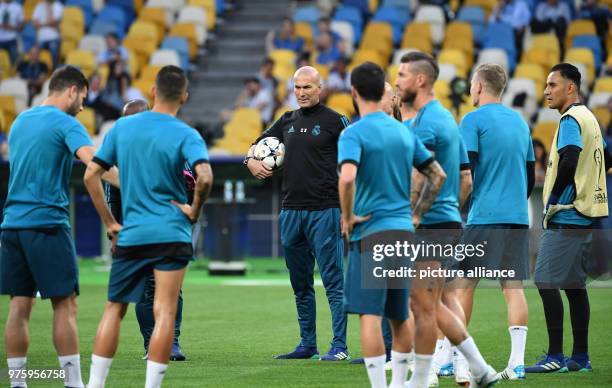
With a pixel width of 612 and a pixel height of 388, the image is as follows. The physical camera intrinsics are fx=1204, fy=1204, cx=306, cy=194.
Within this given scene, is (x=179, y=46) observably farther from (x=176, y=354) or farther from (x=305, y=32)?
(x=176, y=354)

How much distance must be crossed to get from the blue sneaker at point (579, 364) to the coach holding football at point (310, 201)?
2.12 metres

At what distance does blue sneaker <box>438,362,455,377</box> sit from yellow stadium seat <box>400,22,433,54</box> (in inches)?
678

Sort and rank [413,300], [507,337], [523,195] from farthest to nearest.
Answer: [507,337] → [523,195] → [413,300]

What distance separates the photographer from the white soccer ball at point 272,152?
36.7 feet

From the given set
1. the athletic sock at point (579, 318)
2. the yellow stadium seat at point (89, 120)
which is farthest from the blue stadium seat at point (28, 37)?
the athletic sock at point (579, 318)

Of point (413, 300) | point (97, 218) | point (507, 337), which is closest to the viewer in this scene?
point (413, 300)

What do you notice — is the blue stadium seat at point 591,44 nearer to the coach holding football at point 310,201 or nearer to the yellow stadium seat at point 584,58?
the yellow stadium seat at point 584,58

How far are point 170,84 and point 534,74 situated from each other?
697 inches

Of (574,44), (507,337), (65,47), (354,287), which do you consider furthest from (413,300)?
(65,47)

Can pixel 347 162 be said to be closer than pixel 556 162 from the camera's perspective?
Yes

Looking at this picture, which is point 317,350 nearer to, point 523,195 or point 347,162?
point 523,195

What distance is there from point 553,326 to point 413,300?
→ 2.24 m

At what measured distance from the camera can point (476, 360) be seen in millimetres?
8219

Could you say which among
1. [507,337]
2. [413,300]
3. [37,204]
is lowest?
[507,337]
